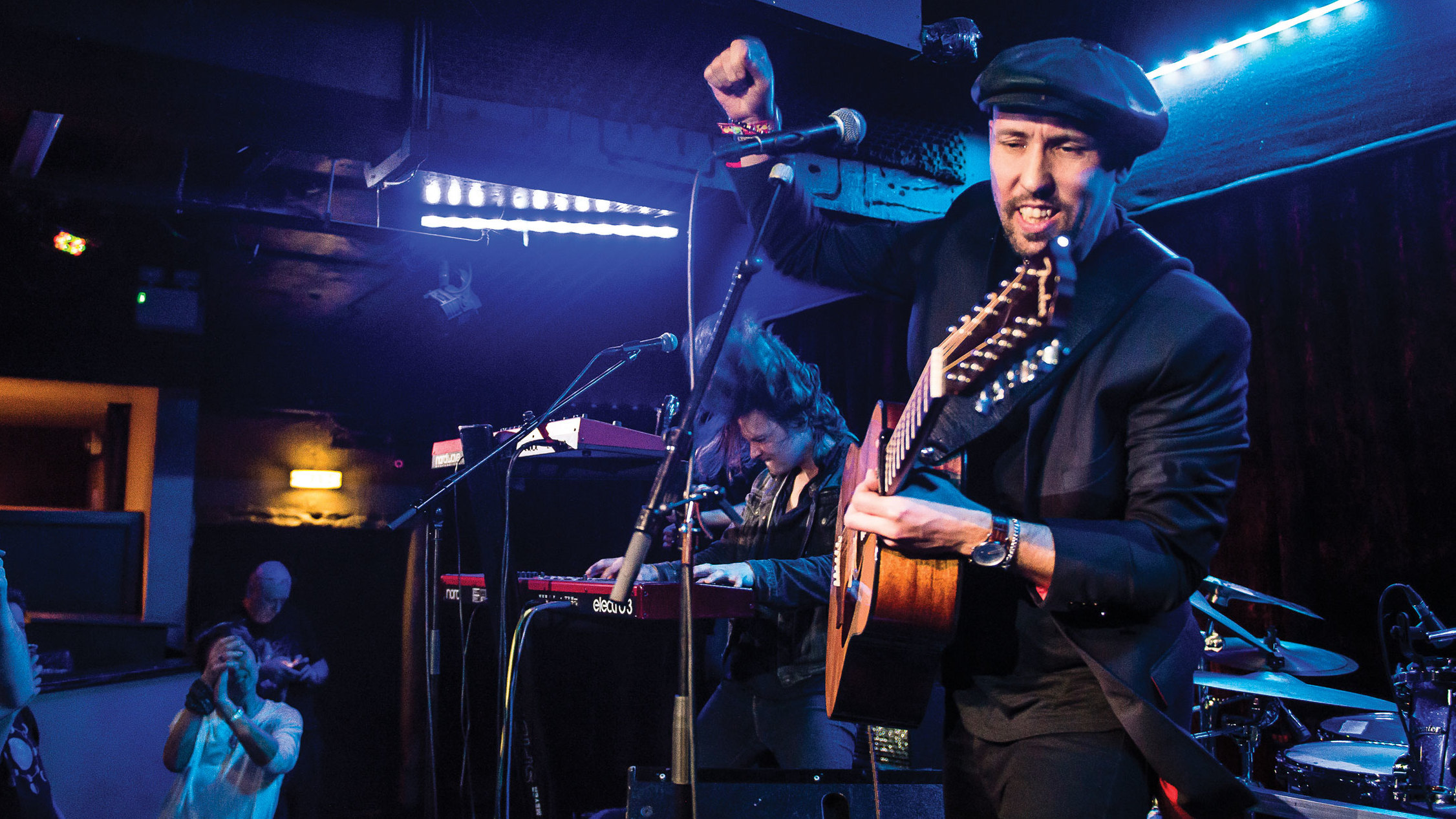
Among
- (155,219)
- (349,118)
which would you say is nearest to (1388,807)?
(349,118)

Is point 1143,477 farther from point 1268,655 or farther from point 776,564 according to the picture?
point 1268,655

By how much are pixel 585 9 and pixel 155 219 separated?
13.6 ft

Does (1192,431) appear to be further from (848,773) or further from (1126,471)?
(848,773)

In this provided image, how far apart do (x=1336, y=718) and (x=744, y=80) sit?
3.54 meters


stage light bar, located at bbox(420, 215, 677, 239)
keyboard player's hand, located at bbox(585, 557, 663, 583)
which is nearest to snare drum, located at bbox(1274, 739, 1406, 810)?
keyboard player's hand, located at bbox(585, 557, 663, 583)

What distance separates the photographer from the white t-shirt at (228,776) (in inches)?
173

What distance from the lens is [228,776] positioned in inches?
177

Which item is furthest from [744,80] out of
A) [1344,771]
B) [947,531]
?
[1344,771]

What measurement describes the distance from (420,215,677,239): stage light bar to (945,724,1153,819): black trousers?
5.40 meters

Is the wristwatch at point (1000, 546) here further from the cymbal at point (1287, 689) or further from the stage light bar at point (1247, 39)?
the stage light bar at point (1247, 39)

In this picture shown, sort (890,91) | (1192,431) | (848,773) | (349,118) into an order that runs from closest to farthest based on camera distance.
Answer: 1. (1192,431)
2. (848,773)
3. (349,118)
4. (890,91)

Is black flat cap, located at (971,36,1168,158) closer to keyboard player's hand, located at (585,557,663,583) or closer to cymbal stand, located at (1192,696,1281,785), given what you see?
keyboard player's hand, located at (585,557,663,583)

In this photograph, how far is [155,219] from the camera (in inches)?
257

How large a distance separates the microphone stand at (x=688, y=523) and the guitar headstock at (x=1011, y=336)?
0.59 m
